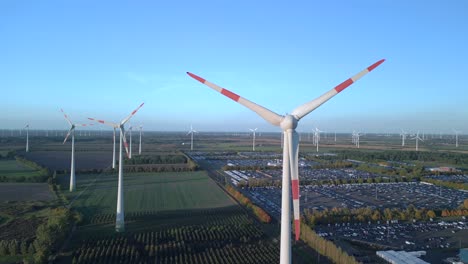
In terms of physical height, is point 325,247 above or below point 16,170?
below

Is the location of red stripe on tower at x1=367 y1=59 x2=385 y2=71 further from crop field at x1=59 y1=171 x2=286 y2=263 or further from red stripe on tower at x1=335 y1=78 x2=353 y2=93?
crop field at x1=59 y1=171 x2=286 y2=263

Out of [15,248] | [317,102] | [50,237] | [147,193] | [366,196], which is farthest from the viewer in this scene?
[366,196]

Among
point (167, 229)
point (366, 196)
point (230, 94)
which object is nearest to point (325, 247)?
point (167, 229)

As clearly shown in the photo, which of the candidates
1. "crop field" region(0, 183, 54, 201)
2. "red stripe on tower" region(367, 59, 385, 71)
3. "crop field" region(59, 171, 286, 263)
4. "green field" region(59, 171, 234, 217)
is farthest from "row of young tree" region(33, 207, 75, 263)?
"red stripe on tower" region(367, 59, 385, 71)

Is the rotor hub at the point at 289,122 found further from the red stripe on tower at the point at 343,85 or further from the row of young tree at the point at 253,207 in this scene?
the row of young tree at the point at 253,207

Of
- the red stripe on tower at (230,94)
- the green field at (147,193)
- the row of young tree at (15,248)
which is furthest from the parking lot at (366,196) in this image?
the red stripe on tower at (230,94)

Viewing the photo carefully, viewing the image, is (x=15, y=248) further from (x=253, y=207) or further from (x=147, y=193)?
(x=147, y=193)

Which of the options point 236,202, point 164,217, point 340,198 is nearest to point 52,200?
point 164,217
